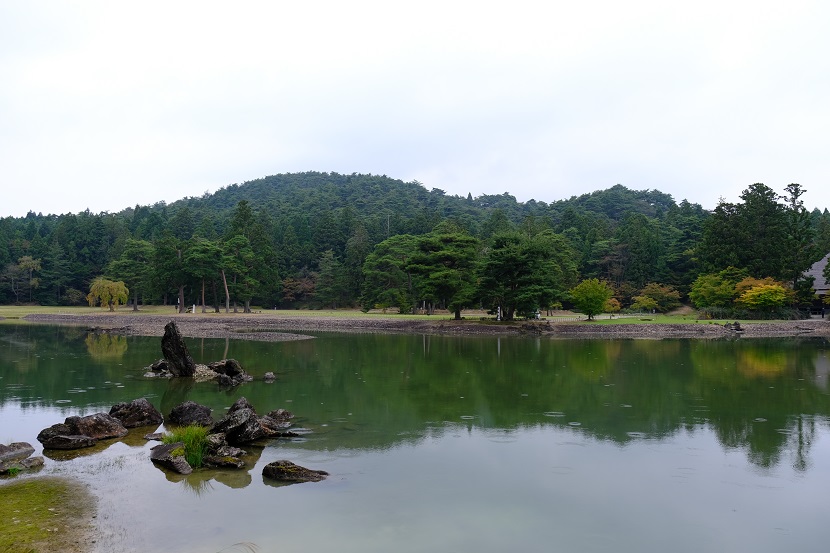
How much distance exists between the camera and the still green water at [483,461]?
26.2 ft

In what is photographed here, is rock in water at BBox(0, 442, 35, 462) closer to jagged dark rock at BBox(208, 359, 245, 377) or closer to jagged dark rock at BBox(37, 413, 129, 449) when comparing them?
jagged dark rock at BBox(37, 413, 129, 449)

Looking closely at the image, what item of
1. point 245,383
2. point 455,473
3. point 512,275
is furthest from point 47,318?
point 455,473

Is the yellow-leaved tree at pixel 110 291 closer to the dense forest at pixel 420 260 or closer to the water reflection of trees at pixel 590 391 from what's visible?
the dense forest at pixel 420 260

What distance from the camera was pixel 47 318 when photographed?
60.4 meters

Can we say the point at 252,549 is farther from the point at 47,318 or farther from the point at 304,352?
the point at 47,318

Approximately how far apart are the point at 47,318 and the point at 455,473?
62359 millimetres

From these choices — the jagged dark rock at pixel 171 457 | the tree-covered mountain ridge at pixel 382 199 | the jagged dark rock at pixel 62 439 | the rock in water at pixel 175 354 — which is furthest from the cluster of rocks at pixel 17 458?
the tree-covered mountain ridge at pixel 382 199

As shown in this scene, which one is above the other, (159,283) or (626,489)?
(159,283)

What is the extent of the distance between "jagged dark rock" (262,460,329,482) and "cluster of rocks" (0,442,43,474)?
13.5 ft

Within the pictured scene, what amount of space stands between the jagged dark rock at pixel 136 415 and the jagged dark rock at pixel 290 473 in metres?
5.36

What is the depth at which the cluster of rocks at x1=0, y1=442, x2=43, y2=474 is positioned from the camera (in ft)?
33.5

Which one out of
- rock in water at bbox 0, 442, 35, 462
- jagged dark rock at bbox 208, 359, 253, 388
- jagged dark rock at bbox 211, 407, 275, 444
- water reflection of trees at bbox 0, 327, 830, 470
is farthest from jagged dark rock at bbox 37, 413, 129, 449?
jagged dark rock at bbox 208, 359, 253, 388

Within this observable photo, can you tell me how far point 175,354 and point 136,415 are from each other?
25.7ft

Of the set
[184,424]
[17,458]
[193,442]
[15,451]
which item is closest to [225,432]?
[193,442]
